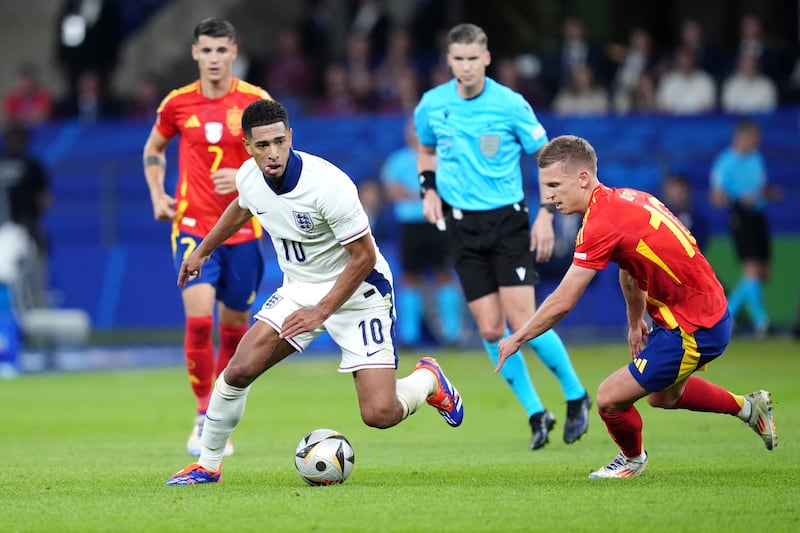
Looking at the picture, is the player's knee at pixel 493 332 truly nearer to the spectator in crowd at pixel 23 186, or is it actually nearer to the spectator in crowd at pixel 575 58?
the spectator in crowd at pixel 575 58

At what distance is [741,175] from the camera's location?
1889 centimetres

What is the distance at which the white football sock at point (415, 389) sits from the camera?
26.3 ft

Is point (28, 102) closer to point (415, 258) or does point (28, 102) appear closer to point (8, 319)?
point (8, 319)

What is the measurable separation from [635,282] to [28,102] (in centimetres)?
1652

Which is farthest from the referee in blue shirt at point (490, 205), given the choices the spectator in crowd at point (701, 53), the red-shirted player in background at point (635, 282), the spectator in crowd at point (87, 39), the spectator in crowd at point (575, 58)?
the spectator in crowd at point (87, 39)

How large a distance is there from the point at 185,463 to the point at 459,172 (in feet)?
9.75

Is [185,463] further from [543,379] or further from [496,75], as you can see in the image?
[496,75]

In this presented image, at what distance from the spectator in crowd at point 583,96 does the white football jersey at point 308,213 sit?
1254cm

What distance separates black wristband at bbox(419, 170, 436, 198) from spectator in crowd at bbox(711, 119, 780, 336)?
960cm

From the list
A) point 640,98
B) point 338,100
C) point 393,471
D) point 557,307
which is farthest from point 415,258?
point 557,307

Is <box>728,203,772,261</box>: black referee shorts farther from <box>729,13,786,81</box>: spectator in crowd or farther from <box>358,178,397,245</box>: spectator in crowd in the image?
<box>358,178,397,245</box>: spectator in crowd

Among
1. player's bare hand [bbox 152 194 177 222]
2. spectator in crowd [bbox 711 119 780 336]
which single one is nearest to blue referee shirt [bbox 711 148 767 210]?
spectator in crowd [bbox 711 119 780 336]

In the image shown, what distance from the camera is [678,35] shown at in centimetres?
2542

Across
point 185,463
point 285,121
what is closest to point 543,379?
point 185,463
